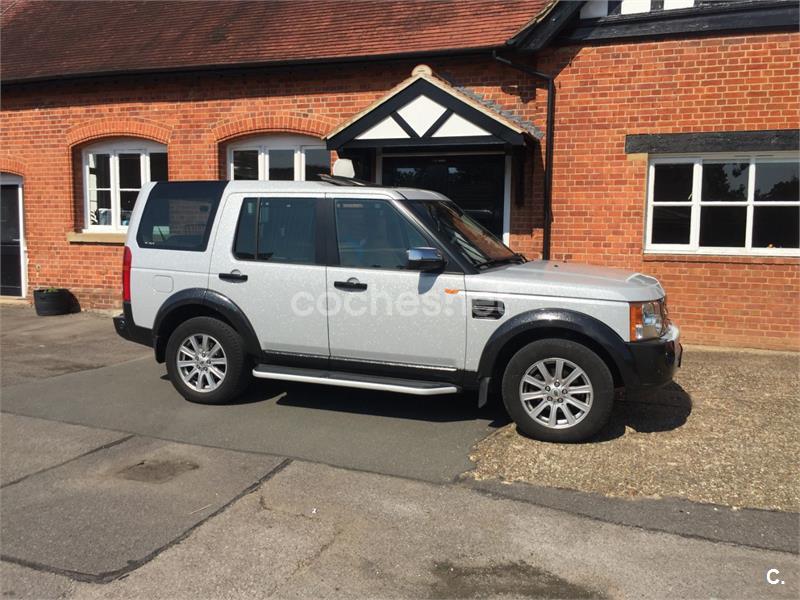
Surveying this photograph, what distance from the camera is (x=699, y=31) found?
27.2 feet

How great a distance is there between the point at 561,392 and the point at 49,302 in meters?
9.46

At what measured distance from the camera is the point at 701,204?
8617mm

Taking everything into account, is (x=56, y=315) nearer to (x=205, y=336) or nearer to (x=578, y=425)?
(x=205, y=336)

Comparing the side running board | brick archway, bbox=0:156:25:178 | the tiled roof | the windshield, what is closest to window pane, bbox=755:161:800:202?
the tiled roof

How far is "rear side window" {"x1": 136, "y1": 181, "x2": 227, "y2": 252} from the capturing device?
6090 mm

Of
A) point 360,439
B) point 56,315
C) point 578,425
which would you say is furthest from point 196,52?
point 578,425

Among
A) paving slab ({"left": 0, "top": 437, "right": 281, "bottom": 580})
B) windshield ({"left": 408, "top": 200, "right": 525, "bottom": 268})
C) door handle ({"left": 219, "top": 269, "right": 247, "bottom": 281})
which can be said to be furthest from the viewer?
door handle ({"left": 219, "top": 269, "right": 247, "bottom": 281})

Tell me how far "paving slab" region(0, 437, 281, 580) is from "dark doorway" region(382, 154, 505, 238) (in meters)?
5.73

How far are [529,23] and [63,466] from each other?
7.23 meters

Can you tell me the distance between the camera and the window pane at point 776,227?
8336 millimetres

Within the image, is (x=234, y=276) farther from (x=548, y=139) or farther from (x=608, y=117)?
(x=608, y=117)

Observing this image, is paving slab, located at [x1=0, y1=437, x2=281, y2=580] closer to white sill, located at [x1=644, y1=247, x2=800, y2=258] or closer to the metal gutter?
white sill, located at [x1=644, y1=247, x2=800, y2=258]

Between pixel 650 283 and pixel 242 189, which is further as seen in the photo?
pixel 242 189

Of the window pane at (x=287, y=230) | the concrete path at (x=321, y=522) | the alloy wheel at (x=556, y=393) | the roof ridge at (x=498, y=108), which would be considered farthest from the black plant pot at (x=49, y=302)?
the alloy wheel at (x=556, y=393)
